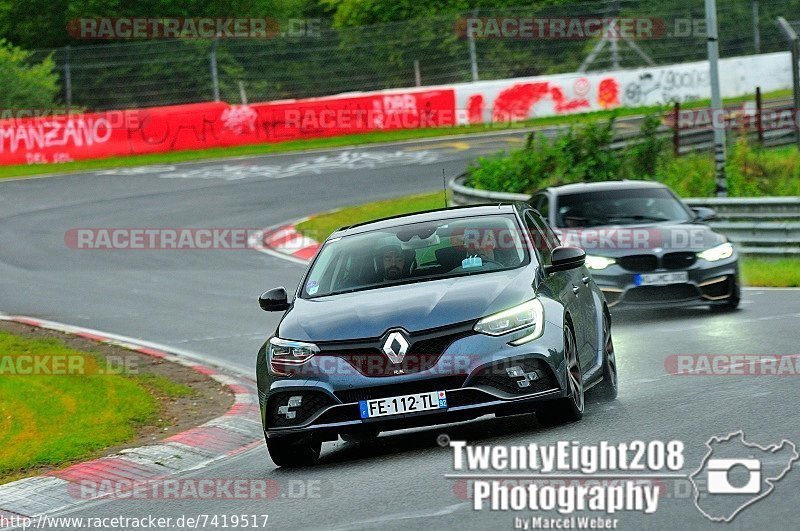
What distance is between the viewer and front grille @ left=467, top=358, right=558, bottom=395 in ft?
29.3

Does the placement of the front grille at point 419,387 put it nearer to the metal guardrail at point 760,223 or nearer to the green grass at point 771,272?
the green grass at point 771,272

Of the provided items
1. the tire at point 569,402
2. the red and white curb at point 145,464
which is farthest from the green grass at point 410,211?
the tire at point 569,402

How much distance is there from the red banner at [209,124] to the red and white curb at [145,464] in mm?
27379

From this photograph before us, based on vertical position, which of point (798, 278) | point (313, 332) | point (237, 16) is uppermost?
point (237, 16)

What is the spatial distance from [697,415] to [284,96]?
1361 inches

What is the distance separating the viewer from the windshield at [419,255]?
10.1 meters

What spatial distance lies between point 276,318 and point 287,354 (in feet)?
30.2

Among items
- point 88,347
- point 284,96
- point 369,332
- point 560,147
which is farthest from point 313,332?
point 284,96

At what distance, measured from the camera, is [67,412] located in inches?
497

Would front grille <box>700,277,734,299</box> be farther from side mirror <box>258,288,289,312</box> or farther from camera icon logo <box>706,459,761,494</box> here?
camera icon logo <box>706,459,761,494</box>

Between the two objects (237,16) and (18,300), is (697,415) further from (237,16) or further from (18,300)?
(237,16)

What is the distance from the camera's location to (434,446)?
9.50m

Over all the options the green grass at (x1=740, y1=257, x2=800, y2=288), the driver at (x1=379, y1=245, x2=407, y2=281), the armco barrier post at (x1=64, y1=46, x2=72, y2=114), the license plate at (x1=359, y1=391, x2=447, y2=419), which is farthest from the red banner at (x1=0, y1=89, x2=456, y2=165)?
the license plate at (x1=359, y1=391, x2=447, y2=419)

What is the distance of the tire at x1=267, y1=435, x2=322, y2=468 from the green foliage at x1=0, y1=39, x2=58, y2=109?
34.6m
